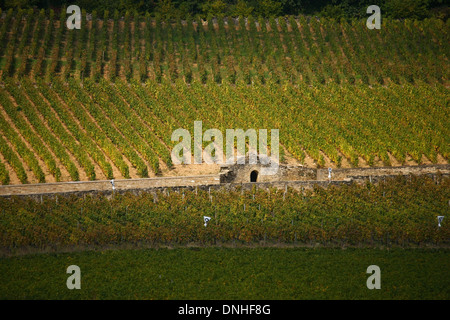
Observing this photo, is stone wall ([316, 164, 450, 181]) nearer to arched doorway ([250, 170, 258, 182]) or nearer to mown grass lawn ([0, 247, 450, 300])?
arched doorway ([250, 170, 258, 182])

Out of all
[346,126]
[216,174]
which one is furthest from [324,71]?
[216,174]

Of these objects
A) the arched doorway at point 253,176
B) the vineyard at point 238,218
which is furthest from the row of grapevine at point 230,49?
the vineyard at point 238,218

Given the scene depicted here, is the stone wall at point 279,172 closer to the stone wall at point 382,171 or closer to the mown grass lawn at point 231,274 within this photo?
the stone wall at point 382,171

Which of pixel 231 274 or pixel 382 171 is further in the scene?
pixel 382 171

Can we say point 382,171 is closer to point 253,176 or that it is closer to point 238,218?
point 253,176

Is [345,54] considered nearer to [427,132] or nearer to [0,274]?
[427,132]

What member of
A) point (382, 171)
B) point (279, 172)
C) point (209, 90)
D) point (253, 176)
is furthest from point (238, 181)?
point (209, 90)
